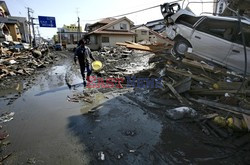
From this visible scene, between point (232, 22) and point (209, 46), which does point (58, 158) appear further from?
point (232, 22)

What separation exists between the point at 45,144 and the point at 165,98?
136 inches

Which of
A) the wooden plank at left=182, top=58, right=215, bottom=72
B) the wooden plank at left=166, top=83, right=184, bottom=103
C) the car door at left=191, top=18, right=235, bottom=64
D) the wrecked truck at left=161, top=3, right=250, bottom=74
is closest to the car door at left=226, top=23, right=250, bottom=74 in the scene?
the wrecked truck at left=161, top=3, right=250, bottom=74

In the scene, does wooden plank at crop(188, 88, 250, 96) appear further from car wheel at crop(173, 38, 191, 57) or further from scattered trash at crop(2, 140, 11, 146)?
scattered trash at crop(2, 140, 11, 146)

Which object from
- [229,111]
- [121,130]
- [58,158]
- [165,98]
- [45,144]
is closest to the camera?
[58,158]

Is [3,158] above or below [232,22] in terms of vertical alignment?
below

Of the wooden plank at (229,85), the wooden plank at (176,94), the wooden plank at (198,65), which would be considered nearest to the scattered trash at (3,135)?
the wooden plank at (176,94)

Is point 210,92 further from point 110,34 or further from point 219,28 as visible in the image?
point 110,34

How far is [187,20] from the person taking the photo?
6.92 m

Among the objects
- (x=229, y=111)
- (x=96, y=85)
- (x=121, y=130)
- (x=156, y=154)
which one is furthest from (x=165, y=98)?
(x=96, y=85)

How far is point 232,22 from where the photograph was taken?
211 inches

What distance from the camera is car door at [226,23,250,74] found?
16.9 ft

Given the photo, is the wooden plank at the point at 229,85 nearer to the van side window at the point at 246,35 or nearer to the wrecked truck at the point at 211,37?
the wrecked truck at the point at 211,37

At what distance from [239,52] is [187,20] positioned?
2.73 meters

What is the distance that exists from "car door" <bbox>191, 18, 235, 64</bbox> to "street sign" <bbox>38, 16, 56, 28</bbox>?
21552mm
